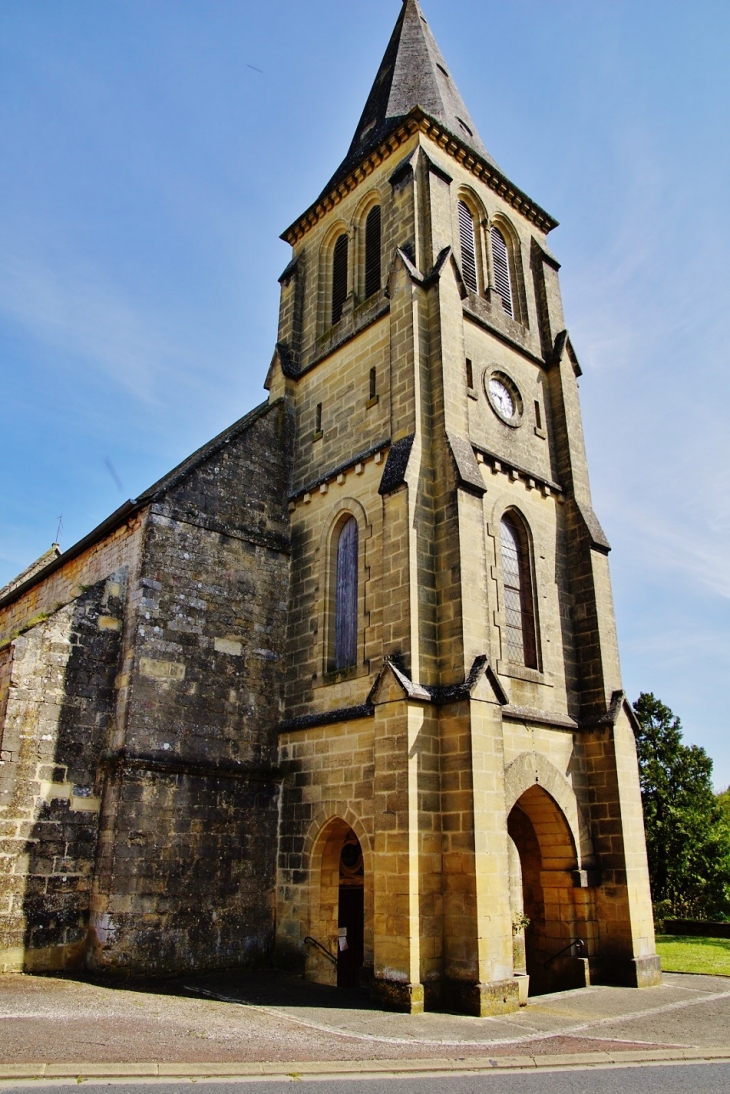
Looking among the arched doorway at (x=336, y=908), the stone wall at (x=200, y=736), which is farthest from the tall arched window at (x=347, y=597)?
the arched doorway at (x=336, y=908)

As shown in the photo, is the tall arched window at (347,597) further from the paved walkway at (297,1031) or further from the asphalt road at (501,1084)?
the asphalt road at (501,1084)

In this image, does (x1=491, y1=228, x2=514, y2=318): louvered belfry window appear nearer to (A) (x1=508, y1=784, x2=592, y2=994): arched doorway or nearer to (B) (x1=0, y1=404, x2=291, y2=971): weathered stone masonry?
(B) (x1=0, y1=404, x2=291, y2=971): weathered stone masonry

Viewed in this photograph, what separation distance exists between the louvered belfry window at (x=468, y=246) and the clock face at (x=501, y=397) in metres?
2.44

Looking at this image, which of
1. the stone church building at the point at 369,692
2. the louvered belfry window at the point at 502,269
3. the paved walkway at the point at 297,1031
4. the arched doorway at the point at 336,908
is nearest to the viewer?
the paved walkway at the point at 297,1031

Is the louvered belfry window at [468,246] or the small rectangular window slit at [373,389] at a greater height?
the louvered belfry window at [468,246]

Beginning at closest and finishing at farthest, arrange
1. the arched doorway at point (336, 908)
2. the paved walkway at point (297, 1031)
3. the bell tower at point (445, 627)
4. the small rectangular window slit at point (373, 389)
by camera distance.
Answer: the paved walkway at point (297, 1031) < the bell tower at point (445, 627) < the arched doorway at point (336, 908) < the small rectangular window slit at point (373, 389)

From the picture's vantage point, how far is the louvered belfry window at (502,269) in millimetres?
18672

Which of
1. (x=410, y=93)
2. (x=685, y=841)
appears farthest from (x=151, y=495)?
(x=685, y=841)

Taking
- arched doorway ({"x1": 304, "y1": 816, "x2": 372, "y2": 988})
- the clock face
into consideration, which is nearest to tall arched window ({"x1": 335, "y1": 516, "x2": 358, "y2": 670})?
arched doorway ({"x1": 304, "y1": 816, "x2": 372, "y2": 988})

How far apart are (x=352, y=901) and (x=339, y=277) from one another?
14358 millimetres

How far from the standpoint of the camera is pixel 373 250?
1833cm

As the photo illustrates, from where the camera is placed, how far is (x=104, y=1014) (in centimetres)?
952

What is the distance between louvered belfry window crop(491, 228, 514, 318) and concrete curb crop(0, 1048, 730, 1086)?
49.4 feet

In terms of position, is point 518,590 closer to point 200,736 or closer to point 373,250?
point 200,736
